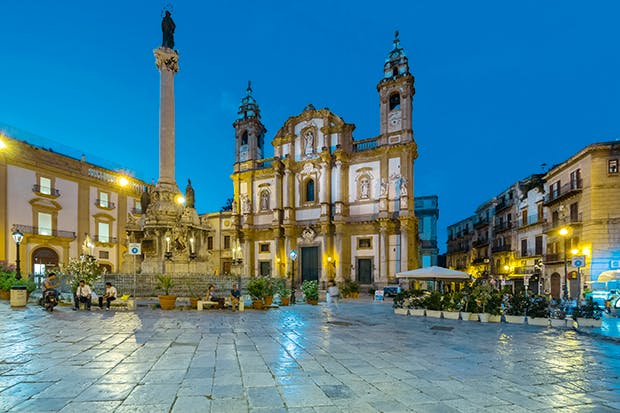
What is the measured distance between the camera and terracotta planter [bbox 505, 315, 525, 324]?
12758 mm

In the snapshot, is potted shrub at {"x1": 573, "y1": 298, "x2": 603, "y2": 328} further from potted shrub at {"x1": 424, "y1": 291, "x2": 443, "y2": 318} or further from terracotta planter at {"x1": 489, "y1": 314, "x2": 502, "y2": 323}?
potted shrub at {"x1": 424, "y1": 291, "x2": 443, "y2": 318}

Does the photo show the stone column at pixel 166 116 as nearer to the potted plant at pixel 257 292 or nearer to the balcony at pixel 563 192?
the potted plant at pixel 257 292

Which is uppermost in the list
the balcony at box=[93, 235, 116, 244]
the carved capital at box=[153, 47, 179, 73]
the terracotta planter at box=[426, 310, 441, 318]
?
the carved capital at box=[153, 47, 179, 73]

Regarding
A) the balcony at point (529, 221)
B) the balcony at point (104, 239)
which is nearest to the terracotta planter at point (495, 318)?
the balcony at point (529, 221)

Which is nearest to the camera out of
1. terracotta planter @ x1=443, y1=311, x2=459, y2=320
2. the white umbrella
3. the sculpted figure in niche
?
terracotta planter @ x1=443, y1=311, x2=459, y2=320

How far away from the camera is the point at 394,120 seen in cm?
3447

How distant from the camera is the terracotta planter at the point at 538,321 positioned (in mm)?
12289

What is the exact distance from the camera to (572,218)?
27.2 m

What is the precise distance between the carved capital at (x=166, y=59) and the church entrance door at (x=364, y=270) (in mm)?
21411

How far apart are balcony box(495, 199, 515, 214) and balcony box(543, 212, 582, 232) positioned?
7851 mm

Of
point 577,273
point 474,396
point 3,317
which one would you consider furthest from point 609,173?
point 3,317

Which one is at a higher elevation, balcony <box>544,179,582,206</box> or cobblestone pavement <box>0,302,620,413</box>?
balcony <box>544,179,582,206</box>

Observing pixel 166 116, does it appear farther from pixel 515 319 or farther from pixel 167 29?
pixel 515 319

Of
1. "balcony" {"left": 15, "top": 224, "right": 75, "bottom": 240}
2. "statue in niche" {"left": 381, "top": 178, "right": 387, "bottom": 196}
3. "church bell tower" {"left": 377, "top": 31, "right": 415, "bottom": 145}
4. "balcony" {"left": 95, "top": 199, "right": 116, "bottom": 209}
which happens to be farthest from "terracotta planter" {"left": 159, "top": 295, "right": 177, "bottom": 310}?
"balcony" {"left": 95, "top": 199, "right": 116, "bottom": 209}
